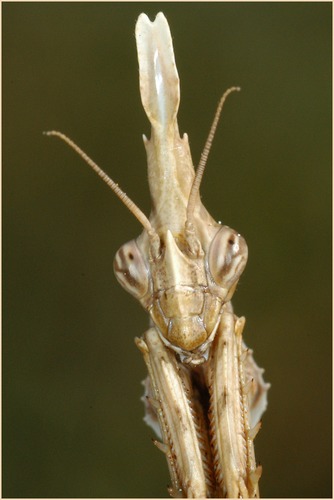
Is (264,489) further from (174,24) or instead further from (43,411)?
(174,24)

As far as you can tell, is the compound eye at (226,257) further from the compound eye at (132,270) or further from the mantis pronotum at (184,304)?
the compound eye at (132,270)

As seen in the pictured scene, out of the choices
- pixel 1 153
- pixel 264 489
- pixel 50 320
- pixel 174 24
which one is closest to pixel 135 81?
pixel 174 24

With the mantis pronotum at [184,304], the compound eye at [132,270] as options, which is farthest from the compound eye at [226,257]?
the compound eye at [132,270]

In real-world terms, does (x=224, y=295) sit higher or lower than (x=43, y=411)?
higher

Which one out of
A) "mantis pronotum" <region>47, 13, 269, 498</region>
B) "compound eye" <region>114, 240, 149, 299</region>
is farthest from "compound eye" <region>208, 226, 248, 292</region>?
"compound eye" <region>114, 240, 149, 299</region>

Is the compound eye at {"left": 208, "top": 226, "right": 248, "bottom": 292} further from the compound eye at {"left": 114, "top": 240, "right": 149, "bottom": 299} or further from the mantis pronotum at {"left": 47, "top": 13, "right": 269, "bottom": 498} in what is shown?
the compound eye at {"left": 114, "top": 240, "right": 149, "bottom": 299}
